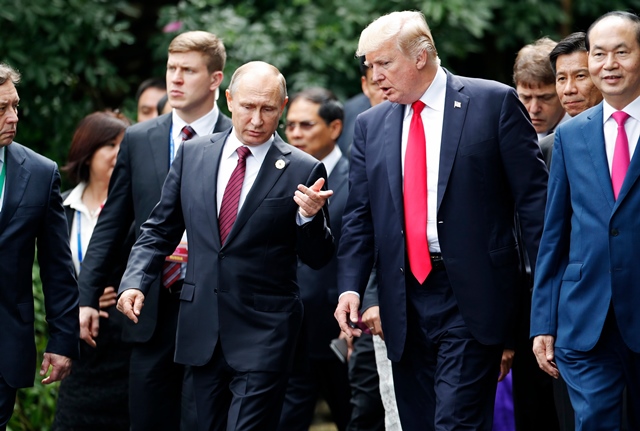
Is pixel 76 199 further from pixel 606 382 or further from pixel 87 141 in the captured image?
pixel 606 382

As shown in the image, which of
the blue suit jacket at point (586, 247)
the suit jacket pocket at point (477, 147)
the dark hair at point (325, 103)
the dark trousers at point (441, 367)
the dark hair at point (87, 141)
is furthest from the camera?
the dark hair at point (325, 103)

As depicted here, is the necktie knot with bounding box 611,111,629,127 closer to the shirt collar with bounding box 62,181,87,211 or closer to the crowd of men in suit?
the crowd of men in suit

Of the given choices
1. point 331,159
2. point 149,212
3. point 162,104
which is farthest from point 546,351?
point 162,104

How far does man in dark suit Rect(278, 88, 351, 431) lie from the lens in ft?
24.1

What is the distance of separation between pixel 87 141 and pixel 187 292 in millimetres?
2002

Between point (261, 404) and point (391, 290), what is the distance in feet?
2.53

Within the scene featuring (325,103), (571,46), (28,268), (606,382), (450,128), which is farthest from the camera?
(325,103)

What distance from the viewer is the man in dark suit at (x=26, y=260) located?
5984 mm

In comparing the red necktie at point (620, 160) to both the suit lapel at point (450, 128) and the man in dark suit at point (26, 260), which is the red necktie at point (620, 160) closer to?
the suit lapel at point (450, 128)

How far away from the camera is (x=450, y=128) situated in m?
5.90

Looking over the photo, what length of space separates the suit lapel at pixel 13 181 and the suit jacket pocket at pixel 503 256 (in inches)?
84.0

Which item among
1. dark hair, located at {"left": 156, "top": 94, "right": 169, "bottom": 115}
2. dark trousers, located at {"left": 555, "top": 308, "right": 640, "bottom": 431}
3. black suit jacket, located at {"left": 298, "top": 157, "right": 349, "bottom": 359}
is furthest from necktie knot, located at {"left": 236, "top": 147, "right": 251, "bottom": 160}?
dark hair, located at {"left": 156, "top": 94, "right": 169, "bottom": 115}

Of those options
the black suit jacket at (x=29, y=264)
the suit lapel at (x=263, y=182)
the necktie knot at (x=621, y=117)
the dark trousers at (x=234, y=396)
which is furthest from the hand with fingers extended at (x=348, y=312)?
the necktie knot at (x=621, y=117)

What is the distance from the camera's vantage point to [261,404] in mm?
5938
